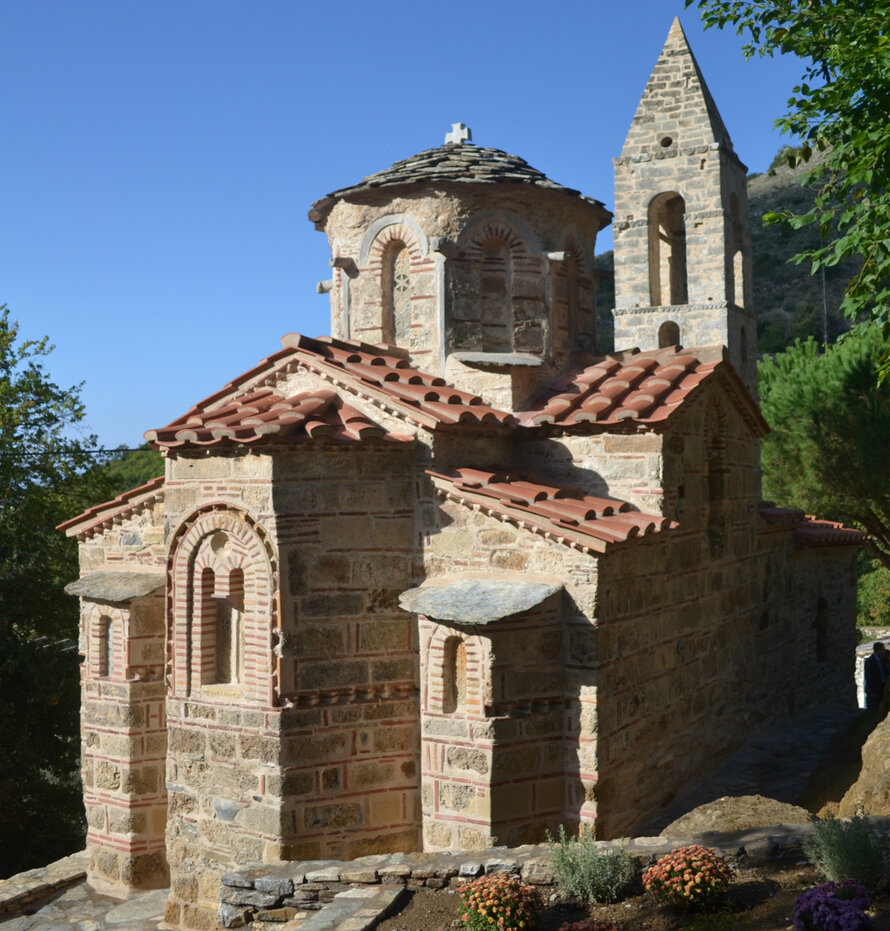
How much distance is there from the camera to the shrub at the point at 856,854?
5160 millimetres

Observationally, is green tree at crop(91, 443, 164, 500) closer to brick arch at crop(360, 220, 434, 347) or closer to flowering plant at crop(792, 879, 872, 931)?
brick arch at crop(360, 220, 434, 347)

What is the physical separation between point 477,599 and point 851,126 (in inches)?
185

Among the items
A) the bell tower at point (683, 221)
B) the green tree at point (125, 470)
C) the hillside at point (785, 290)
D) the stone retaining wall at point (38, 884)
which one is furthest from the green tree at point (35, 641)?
the hillside at point (785, 290)

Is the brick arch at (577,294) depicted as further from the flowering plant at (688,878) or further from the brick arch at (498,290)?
the flowering plant at (688,878)

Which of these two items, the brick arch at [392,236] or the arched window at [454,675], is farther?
the brick arch at [392,236]

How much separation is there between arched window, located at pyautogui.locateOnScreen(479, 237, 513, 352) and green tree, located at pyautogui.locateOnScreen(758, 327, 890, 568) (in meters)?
8.78

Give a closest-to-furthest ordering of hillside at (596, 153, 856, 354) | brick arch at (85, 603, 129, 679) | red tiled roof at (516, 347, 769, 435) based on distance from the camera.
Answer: red tiled roof at (516, 347, 769, 435)
brick arch at (85, 603, 129, 679)
hillside at (596, 153, 856, 354)

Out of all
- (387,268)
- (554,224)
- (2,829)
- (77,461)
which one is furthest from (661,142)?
(2,829)

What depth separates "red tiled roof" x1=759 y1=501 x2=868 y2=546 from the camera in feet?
38.9

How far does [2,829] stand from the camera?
43.5 feet

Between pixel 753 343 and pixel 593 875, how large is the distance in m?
10.8

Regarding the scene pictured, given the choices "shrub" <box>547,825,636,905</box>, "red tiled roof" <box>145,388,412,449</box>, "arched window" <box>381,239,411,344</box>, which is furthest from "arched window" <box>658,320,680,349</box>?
"shrub" <box>547,825,636,905</box>

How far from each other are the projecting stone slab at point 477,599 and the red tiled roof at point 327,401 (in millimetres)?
1347

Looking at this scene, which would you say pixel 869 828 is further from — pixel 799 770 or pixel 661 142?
pixel 661 142
